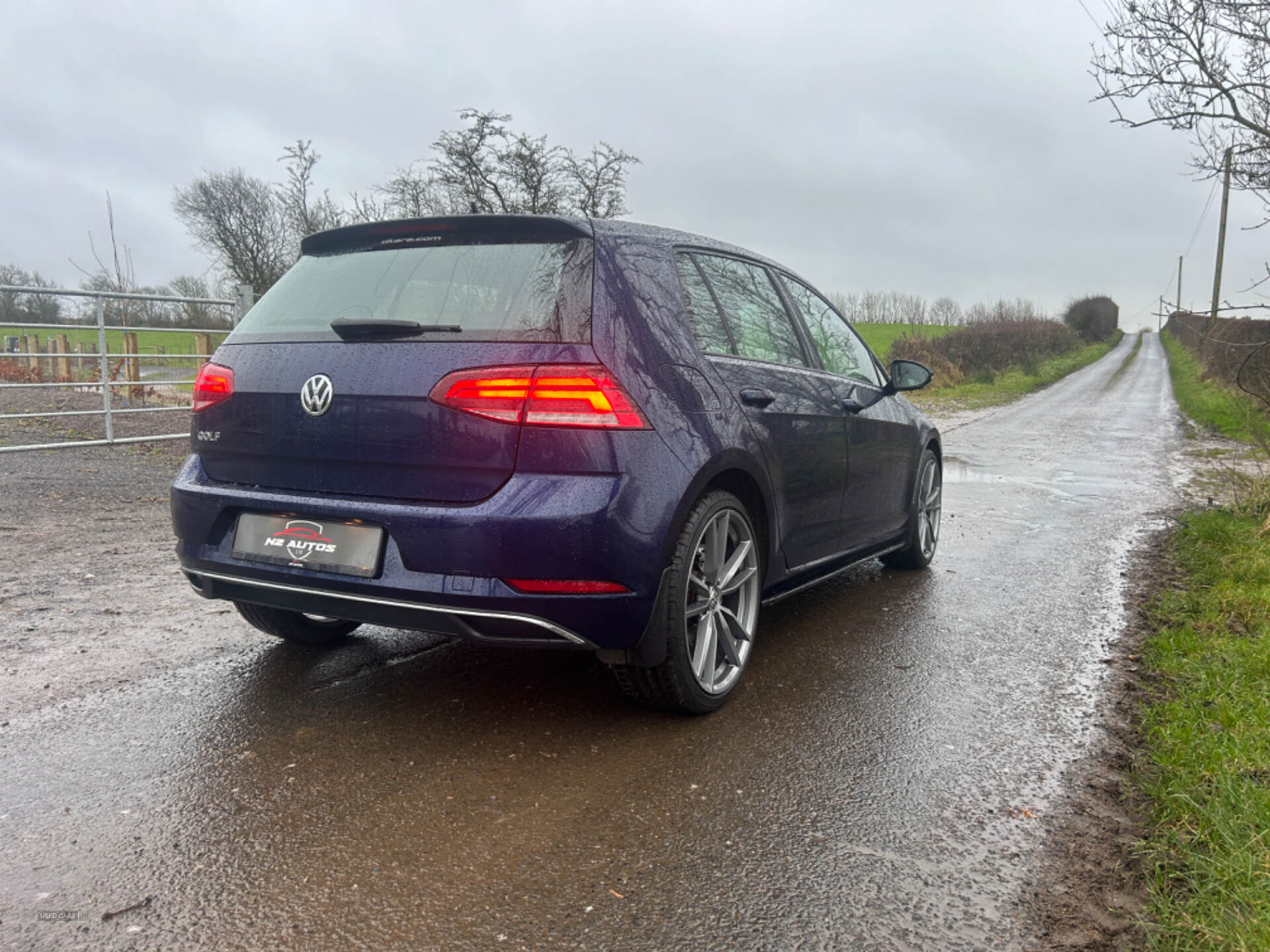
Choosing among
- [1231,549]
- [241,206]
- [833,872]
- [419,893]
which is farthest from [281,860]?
[241,206]

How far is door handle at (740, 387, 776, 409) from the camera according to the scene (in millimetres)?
3602

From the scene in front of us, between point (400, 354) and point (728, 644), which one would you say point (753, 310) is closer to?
point (728, 644)

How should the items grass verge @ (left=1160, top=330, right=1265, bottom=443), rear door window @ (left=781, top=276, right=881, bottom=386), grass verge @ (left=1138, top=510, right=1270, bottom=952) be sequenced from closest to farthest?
grass verge @ (left=1138, top=510, right=1270, bottom=952)
rear door window @ (left=781, top=276, right=881, bottom=386)
grass verge @ (left=1160, top=330, right=1265, bottom=443)

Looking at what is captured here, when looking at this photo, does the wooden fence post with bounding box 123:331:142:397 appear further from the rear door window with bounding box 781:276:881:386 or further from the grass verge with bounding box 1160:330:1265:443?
the grass verge with bounding box 1160:330:1265:443

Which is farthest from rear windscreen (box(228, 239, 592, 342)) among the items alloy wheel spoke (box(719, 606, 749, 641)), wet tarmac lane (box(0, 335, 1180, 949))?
wet tarmac lane (box(0, 335, 1180, 949))

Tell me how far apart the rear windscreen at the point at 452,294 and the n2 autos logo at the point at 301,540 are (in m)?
0.61

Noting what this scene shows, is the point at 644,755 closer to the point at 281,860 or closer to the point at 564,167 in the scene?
the point at 281,860

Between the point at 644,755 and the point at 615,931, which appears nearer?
the point at 615,931

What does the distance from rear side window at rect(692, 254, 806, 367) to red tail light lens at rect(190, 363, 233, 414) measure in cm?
173

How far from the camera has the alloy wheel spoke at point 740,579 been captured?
3.54 m

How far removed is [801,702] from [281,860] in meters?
1.93

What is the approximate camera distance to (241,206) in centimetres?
3133

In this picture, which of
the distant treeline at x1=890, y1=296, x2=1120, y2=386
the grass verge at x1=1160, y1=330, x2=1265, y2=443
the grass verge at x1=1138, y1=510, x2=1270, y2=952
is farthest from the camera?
the distant treeline at x1=890, y1=296, x2=1120, y2=386

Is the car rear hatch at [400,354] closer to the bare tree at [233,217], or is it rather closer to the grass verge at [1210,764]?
the grass verge at [1210,764]
